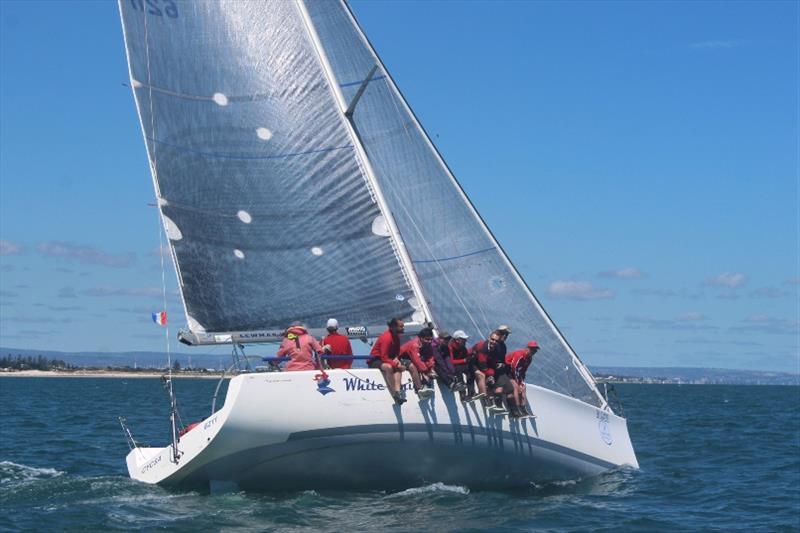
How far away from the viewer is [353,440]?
1382 cm

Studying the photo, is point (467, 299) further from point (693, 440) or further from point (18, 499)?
point (693, 440)

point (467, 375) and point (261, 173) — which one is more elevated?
point (261, 173)

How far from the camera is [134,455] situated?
16859 mm

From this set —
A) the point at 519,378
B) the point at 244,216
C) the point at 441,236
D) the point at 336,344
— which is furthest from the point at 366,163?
the point at 519,378

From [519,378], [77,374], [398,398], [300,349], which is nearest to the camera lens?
[398,398]

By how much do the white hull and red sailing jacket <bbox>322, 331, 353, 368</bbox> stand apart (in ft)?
3.97

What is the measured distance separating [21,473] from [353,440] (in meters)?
6.46

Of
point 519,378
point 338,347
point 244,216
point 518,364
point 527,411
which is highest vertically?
point 244,216

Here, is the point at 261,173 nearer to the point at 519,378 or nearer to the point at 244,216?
the point at 244,216

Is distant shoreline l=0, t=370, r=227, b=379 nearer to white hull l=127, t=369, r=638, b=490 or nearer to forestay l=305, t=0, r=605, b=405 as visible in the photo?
forestay l=305, t=0, r=605, b=405

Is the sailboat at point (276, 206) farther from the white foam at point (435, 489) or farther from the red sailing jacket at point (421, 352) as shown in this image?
the red sailing jacket at point (421, 352)

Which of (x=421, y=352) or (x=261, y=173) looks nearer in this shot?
(x=421, y=352)

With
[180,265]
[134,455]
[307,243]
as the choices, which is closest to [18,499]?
[134,455]

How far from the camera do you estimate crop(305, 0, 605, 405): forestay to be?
687 inches
